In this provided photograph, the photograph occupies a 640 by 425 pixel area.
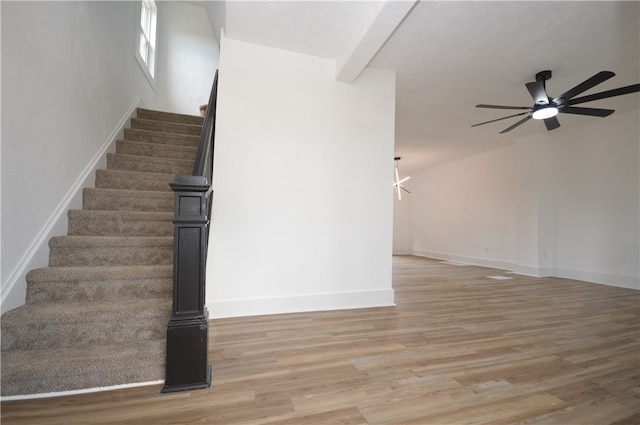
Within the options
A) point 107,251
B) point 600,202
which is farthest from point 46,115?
point 600,202

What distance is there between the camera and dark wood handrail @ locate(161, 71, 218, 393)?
152 centimetres

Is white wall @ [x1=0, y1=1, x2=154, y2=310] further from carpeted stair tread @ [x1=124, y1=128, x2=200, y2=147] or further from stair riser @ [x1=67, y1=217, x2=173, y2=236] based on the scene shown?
carpeted stair tread @ [x1=124, y1=128, x2=200, y2=147]

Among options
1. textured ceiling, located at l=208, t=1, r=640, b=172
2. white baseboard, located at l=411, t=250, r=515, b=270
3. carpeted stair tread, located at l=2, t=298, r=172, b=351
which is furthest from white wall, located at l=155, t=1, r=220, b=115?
white baseboard, located at l=411, t=250, r=515, b=270

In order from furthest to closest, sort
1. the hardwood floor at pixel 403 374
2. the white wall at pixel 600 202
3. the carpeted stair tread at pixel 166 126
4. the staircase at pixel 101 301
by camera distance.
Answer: the white wall at pixel 600 202 < the carpeted stair tread at pixel 166 126 < the staircase at pixel 101 301 < the hardwood floor at pixel 403 374

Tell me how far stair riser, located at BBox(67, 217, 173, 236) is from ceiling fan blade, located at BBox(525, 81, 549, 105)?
3.91m

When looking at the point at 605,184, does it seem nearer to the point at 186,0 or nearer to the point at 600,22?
the point at 600,22

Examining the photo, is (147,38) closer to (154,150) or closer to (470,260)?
(154,150)

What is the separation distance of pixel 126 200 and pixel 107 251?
2.21 feet

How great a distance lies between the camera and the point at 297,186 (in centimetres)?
301

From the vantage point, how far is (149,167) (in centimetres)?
315

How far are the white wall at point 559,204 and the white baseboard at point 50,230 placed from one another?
6917 millimetres

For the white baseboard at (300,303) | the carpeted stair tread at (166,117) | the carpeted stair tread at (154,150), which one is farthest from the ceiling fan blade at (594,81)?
the carpeted stair tread at (166,117)

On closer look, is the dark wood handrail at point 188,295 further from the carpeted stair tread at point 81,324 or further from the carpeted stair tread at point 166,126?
the carpeted stair tread at point 166,126

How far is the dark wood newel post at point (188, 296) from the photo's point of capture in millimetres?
1518
